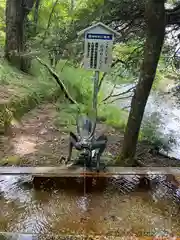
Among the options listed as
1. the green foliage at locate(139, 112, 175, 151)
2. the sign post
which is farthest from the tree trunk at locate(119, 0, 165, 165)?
the green foliage at locate(139, 112, 175, 151)

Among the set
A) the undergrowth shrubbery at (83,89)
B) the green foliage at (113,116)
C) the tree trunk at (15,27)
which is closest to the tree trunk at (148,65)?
the green foliage at (113,116)

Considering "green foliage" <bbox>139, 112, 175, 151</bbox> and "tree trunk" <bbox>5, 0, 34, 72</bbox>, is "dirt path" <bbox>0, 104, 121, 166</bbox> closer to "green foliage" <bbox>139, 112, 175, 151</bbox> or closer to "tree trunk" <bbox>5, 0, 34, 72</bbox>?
"green foliage" <bbox>139, 112, 175, 151</bbox>

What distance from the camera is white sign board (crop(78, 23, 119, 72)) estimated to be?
11.2 feet

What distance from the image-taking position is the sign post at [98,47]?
3414mm

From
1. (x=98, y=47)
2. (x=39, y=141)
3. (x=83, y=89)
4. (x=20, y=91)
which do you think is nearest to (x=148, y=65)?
(x=98, y=47)

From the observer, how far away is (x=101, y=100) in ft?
28.0

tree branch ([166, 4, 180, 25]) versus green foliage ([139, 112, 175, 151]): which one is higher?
tree branch ([166, 4, 180, 25])

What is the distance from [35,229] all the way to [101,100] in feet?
20.6

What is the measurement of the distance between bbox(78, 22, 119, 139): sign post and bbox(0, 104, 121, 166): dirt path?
4.25 ft

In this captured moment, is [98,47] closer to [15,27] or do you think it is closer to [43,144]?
[43,144]

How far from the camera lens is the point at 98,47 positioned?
3486 mm

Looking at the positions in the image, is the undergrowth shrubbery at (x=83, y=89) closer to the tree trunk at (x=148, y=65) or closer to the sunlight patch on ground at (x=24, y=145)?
the sunlight patch on ground at (x=24, y=145)

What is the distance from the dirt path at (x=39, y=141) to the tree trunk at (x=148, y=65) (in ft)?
3.08

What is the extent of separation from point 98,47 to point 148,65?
0.66 meters
